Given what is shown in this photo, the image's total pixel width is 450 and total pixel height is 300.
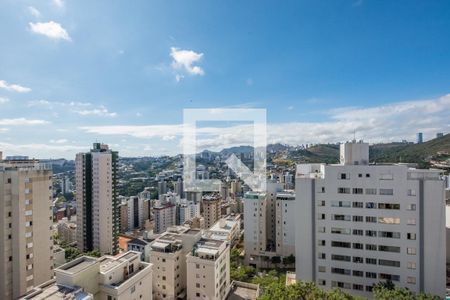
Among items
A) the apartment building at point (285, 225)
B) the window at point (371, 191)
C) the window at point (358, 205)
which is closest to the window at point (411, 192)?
the window at point (371, 191)

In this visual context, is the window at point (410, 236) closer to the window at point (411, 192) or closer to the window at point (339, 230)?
the window at point (411, 192)

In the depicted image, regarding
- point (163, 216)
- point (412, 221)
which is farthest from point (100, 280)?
point (163, 216)

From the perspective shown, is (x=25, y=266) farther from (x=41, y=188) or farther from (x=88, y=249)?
(x=88, y=249)

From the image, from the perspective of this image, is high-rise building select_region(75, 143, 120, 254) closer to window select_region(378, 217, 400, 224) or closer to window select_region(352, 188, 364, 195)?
window select_region(352, 188, 364, 195)

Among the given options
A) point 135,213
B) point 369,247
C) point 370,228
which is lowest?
point 135,213

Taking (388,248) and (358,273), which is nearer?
(388,248)

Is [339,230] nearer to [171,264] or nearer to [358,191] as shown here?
[358,191]
